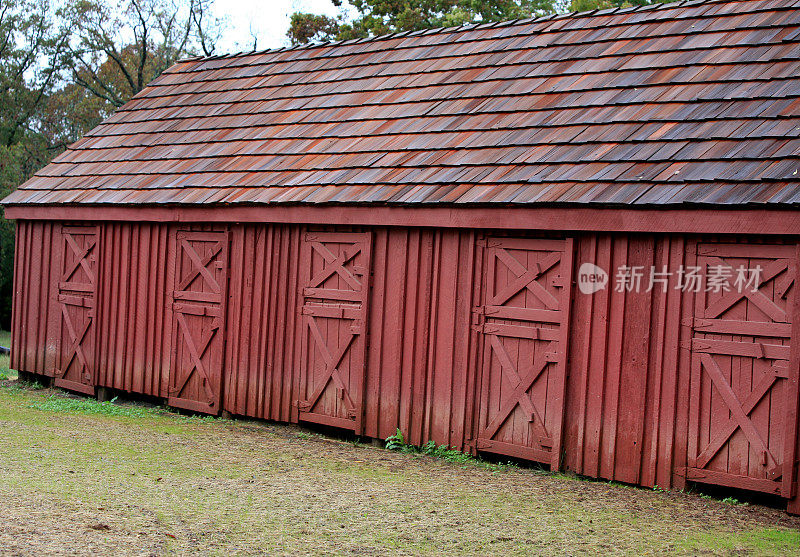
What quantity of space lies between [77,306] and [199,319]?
2.50 metres

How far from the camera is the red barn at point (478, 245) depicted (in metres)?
7.33

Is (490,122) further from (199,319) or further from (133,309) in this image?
(133,309)

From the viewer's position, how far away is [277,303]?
10469mm

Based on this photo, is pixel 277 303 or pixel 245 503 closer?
pixel 245 503

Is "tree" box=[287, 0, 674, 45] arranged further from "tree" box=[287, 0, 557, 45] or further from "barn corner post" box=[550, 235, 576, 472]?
"barn corner post" box=[550, 235, 576, 472]

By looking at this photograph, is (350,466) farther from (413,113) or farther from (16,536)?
(413,113)

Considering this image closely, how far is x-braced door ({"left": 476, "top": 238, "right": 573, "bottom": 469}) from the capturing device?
8180mm

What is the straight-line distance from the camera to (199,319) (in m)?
11.3

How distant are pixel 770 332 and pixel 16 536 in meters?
5.38

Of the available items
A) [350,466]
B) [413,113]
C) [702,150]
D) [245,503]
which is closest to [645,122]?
[702,150]

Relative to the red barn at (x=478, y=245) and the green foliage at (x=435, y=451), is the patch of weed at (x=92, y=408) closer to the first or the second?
the red barn at (x=478, y=245)

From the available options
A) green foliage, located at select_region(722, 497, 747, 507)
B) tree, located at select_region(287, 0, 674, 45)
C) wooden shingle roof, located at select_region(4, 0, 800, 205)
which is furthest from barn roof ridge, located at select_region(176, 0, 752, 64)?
tree, located at select_region(287, 0, 674, 45)

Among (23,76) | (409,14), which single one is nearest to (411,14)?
(409,14)

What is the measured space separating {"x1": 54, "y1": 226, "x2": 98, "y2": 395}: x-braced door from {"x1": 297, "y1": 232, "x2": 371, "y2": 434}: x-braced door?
→ 12.7 feet
